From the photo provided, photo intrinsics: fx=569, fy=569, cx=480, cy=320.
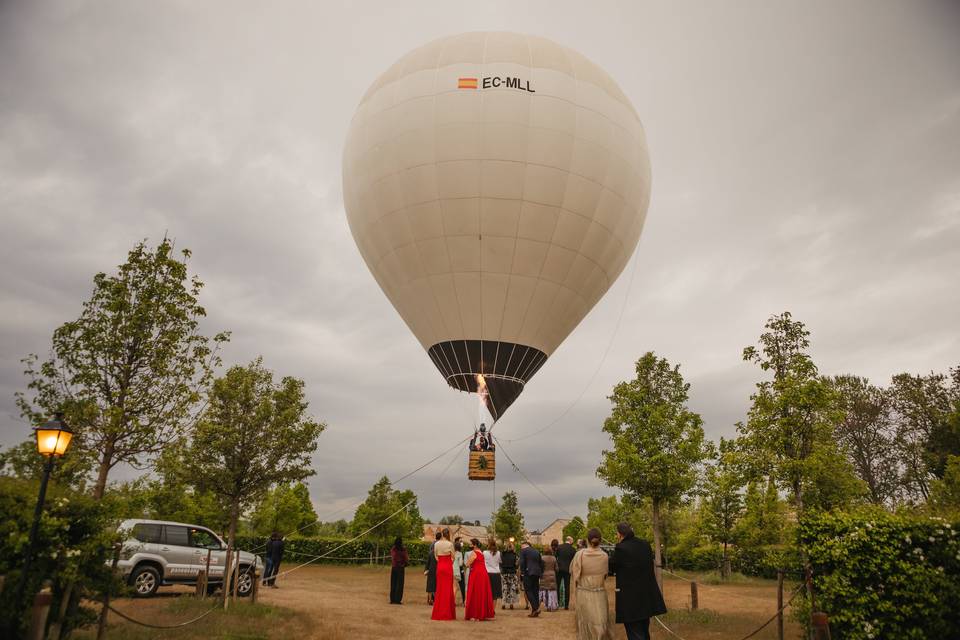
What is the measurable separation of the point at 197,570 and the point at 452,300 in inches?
390

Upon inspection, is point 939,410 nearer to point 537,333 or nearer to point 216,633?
point 537,333

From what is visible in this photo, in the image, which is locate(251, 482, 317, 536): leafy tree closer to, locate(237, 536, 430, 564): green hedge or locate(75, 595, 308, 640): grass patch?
locate(237, 536, 430, 564): green hedge

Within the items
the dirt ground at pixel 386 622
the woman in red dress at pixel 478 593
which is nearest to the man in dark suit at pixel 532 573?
the dirt ground at pixel 386 622

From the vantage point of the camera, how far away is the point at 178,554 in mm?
13711

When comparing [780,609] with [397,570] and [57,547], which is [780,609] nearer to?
[397,570]

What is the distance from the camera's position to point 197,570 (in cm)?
1387

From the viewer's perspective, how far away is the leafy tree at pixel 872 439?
4084cm

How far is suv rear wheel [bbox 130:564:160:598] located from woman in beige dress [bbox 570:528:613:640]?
10341 mm

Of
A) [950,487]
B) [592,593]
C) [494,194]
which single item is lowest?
[592,593]

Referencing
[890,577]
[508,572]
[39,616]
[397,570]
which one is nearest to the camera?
[39,616]

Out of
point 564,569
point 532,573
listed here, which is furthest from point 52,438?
point 564,569

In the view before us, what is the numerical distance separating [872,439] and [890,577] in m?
42.0

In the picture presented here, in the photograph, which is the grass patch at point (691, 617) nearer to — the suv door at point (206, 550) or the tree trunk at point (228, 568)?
the tree trunk at point (228, 568)

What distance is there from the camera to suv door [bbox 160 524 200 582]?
1353cm
